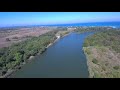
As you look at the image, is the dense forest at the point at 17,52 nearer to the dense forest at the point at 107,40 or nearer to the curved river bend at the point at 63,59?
the curved river bend at the point at 63,59

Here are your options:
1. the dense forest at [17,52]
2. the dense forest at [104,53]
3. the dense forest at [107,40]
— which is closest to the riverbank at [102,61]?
the dense forest at [104,53]

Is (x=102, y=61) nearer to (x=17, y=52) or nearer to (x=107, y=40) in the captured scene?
(x=107, y=40)

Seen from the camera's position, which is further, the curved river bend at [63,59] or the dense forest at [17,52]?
the curved river bend at [63,59]

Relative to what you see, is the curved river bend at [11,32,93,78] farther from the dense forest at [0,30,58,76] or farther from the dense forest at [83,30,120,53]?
the dense forest at [0,30,58,76]

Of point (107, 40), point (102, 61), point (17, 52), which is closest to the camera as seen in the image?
point (17, 52)

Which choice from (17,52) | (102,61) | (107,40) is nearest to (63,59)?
(102,61)

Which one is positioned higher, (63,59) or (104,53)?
(104,53)

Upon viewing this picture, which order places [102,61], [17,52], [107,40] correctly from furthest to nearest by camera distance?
[107,40], [102,61], [17,52]

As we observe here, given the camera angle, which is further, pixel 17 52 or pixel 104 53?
pixel 104 53
